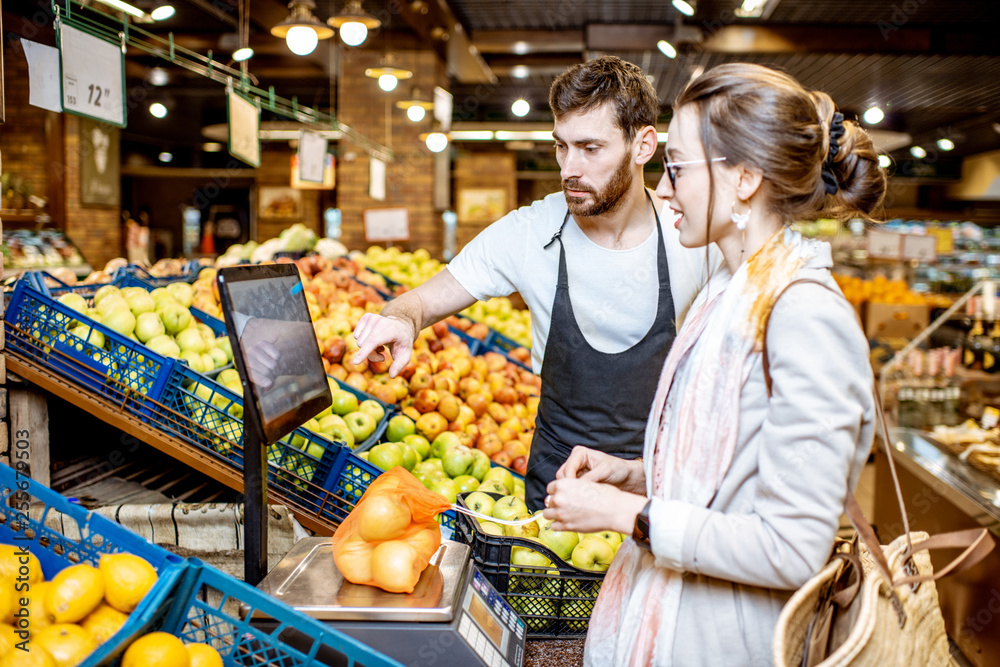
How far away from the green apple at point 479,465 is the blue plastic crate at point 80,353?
100 cm

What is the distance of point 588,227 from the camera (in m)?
2.12

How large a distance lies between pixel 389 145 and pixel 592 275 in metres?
6.03

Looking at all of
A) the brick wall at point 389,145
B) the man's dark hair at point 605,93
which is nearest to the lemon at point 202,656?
the man's dark hair at point 605,93

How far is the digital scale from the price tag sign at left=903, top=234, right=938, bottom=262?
28.0ft

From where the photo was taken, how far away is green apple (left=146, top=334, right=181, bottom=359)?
235 cm

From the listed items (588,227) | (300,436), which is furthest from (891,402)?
(300,436)

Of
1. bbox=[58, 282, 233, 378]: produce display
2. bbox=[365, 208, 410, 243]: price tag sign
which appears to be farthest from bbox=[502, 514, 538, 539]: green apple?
bbox=[365, 208, 410, 243]: price tag sign

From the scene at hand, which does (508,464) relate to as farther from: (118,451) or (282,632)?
(282,632)

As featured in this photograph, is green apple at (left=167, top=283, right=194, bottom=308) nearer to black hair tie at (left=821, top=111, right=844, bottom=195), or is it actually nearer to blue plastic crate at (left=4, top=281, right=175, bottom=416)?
blue plastic crate at (left=4, top=281, right=175, bottom=416)

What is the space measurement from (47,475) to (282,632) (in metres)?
1.32

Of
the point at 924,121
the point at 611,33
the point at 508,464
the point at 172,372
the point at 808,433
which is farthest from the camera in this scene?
the point at 924,121

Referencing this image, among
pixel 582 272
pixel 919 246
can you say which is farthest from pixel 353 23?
pixel 919 246

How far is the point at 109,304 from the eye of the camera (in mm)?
2434

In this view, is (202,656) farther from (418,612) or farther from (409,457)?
(409,457)
